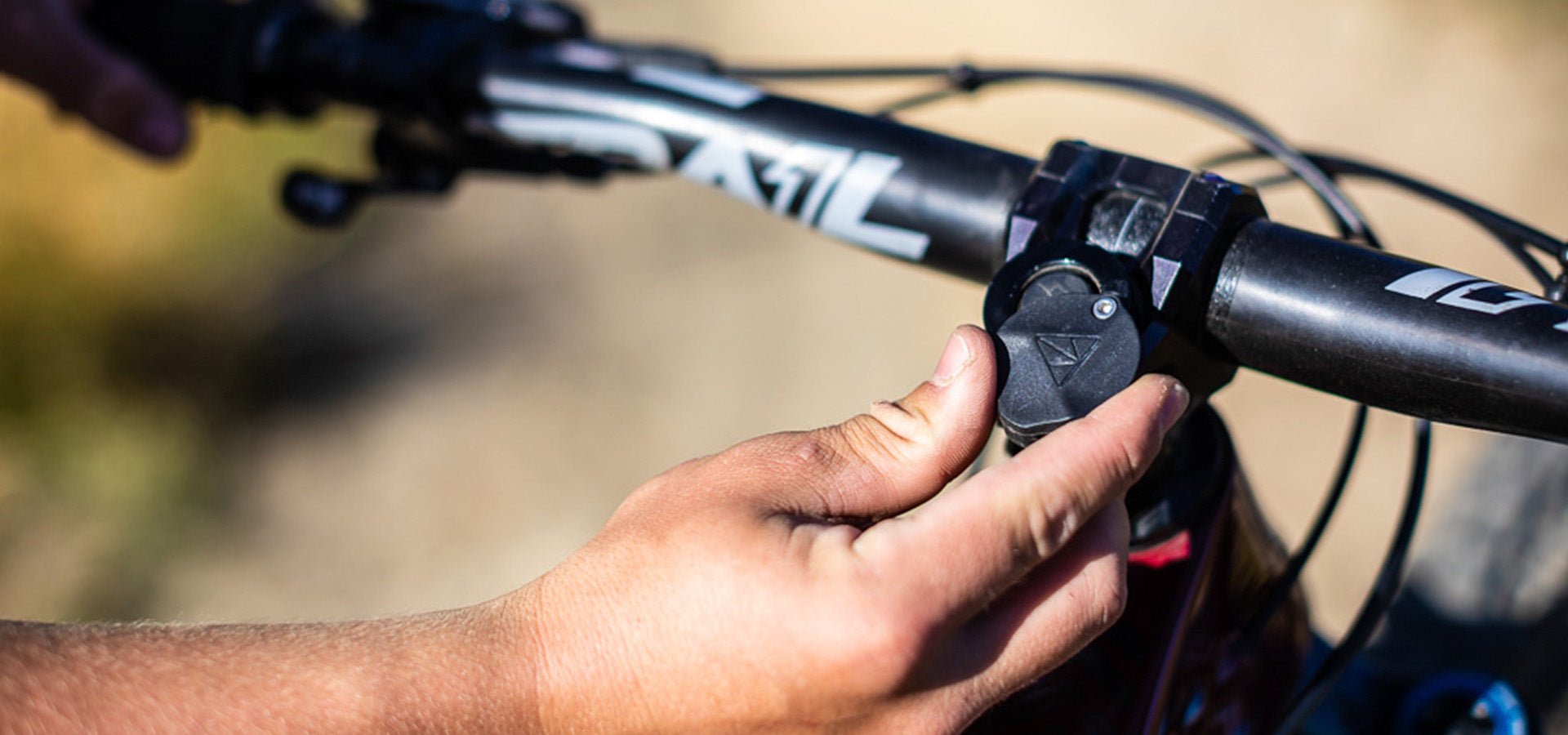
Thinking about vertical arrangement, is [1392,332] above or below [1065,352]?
below

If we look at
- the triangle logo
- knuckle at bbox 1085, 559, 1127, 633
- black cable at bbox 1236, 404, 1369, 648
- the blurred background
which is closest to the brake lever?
the triangle logo

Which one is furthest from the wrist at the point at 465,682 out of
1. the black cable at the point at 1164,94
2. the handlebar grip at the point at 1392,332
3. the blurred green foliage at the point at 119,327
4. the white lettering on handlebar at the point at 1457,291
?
the blurred green foliage at the point at 119,327

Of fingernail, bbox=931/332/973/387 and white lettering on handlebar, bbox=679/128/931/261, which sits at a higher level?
white lettering on handlebar, bbox=679/128/931/261

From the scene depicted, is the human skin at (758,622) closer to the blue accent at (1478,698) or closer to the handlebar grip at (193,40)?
the blue accent at (1478,698)

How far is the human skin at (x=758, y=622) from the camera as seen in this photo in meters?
0.71

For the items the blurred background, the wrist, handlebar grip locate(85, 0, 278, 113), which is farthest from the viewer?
the blurred background

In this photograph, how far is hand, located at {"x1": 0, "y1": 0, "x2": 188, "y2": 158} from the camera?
5.27ft

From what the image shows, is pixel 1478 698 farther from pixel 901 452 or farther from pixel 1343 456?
pixel 901 452

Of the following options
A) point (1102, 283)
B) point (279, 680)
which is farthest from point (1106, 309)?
point (279, 680)

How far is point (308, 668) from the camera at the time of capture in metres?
Result: 0.83

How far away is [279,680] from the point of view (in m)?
0.83

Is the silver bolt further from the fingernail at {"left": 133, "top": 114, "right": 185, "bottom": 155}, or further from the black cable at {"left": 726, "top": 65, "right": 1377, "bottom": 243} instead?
the fingernail at {"left": 133, "top": 114, "right": 185, "bottom": 155}

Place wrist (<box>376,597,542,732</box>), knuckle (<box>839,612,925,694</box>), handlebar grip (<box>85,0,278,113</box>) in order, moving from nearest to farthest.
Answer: knuckle (<box>839,612,925,694</box>) → wrist (<box>376,597,542,732</box>) → handlebar grip (<box>85,0,278,113</box>)

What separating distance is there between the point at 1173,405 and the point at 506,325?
3.19 metres
